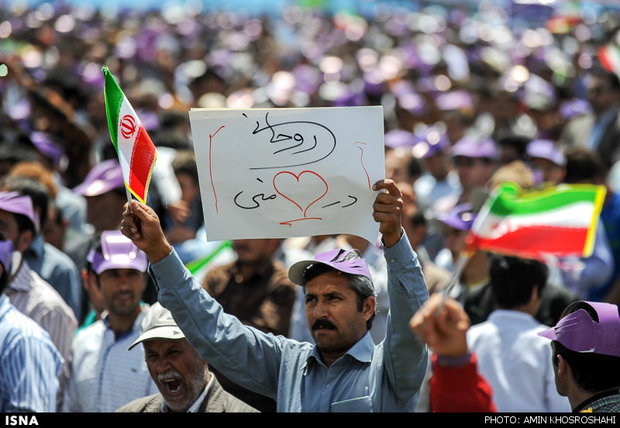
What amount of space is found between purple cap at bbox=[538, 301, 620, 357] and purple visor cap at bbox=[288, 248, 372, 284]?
2.43 ft

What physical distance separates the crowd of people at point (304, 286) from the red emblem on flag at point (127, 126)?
0.27 m

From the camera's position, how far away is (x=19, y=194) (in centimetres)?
582

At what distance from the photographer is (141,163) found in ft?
12.1

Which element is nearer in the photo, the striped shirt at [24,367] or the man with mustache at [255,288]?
the striped shirt at [24,367]

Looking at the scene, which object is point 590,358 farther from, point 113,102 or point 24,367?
point 24,367

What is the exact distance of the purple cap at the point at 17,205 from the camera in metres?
5.33

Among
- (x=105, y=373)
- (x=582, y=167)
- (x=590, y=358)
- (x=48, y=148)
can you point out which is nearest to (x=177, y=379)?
(x=105, y=373)

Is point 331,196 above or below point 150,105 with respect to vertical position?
above

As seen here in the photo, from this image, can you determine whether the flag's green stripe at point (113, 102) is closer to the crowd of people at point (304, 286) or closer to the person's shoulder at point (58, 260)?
the crowd of people at point (304, 286)

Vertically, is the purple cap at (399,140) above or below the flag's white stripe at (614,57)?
below

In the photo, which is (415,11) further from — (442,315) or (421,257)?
(442,315)

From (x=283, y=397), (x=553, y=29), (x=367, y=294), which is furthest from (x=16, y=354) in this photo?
(x=553, y=29)

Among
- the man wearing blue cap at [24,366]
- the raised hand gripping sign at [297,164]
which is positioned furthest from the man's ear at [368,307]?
the man wearing blue cap at [24,366]

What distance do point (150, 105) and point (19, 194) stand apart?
19.7 ft
